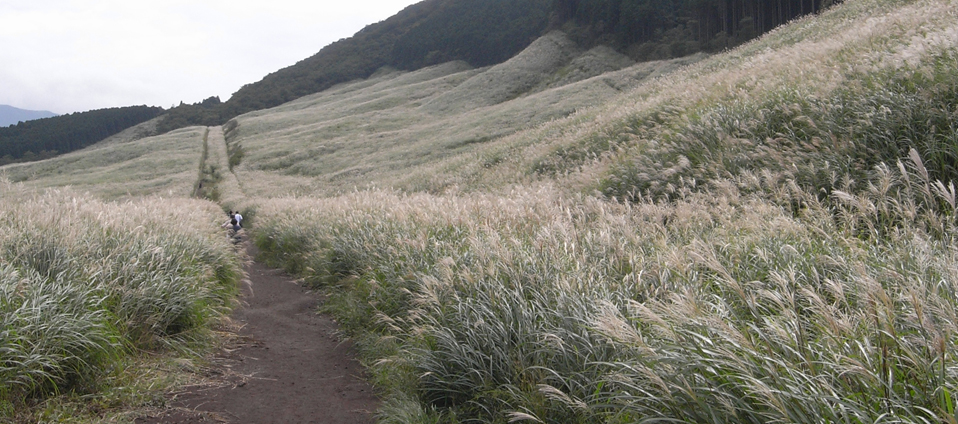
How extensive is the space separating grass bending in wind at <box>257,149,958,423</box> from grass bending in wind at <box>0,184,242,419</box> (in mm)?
1986

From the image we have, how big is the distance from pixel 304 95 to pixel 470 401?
389 feet

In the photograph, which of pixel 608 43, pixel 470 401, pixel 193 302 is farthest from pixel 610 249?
pixel 608 43

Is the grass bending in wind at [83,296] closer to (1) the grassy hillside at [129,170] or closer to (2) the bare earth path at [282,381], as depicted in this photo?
(2) the bare earth path at [282,381]

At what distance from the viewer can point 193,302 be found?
548cm

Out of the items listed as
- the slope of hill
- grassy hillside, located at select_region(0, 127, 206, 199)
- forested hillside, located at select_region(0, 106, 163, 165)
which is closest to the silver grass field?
the slope of hill

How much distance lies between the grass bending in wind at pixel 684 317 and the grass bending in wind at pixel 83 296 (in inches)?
78.2

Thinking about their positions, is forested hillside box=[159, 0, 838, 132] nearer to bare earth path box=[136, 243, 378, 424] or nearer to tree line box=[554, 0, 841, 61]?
tree line box=[554, 0, 841, 61]

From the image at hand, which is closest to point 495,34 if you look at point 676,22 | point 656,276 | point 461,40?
point 461,40

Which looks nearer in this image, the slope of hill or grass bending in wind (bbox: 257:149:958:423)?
grass bending in wind (bbox: 257:149:958:423)

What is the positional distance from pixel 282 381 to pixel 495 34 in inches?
4288

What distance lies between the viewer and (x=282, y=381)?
4.88 meters

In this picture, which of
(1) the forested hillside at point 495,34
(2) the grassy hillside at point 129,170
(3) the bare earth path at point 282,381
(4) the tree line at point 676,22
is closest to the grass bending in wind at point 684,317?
(3) the bare earth path at point 282,381

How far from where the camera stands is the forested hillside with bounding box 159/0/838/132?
188ft

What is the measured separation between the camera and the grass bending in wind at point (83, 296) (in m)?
3.60
